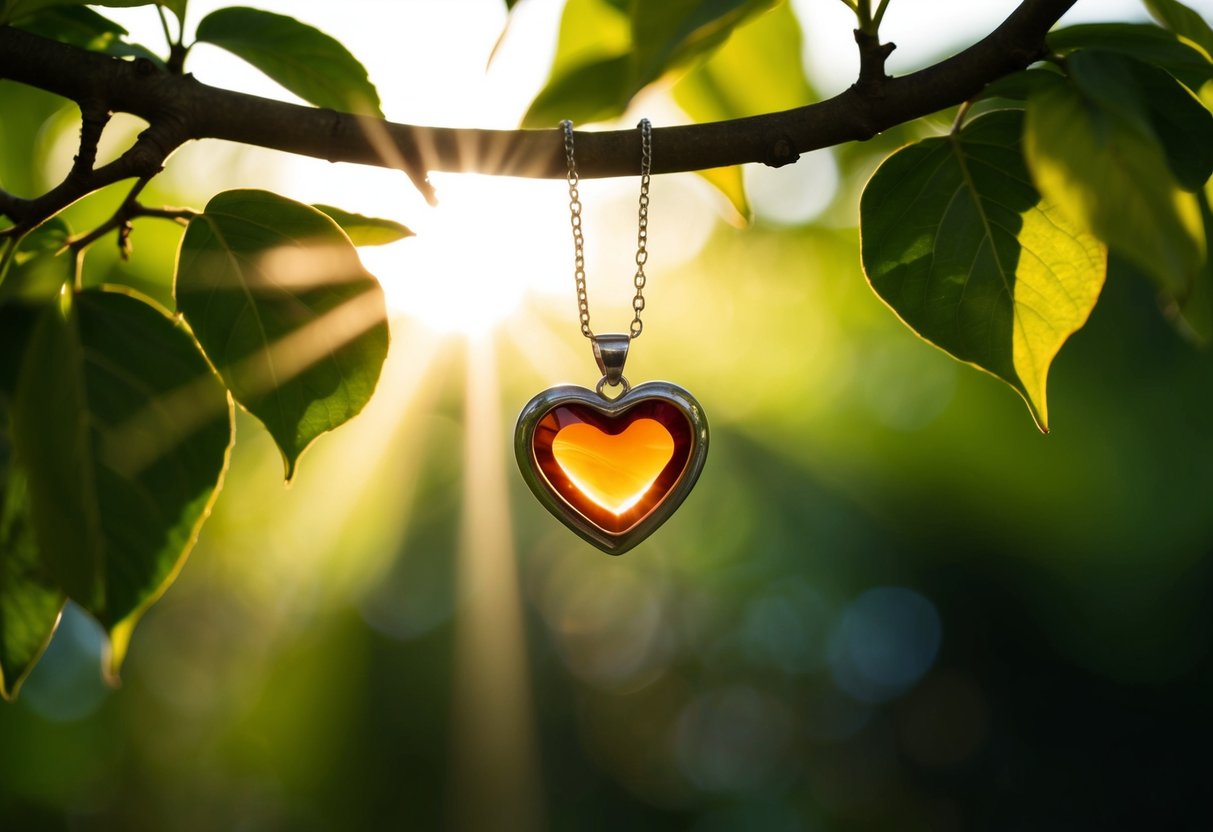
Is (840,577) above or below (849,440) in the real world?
below

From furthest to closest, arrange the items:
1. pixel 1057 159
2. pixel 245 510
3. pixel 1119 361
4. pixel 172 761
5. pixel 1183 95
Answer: pixel 172 761, pixel 1119 361, pixel 245 510, pixel 1183 95, pixel 1057 159

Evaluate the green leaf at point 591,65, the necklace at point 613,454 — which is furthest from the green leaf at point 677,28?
the necklace at point 613,454

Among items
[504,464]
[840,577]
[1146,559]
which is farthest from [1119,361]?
[504,464]

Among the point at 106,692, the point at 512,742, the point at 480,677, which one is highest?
the point at 106,692

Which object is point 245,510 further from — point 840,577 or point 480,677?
point 840,577

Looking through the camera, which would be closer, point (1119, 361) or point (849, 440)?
point (1119, 361)

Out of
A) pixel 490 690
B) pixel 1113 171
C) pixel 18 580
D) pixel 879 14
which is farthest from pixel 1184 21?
pixel 490 690

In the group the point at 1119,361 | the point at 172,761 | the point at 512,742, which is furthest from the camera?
the point at 512,742

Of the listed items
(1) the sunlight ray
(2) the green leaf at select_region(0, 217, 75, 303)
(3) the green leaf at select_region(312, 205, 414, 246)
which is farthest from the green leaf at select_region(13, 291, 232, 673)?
(1) the sunlight ray
